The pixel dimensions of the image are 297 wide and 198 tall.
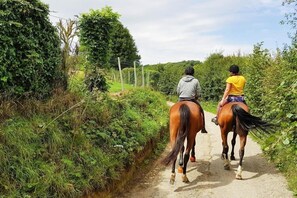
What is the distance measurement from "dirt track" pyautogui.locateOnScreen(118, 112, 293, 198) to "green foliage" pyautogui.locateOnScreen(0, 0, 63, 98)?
3025mm

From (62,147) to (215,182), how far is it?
3.66 metres

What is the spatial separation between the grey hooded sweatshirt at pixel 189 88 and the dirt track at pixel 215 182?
1949 mm

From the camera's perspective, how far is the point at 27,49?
22.5 feet

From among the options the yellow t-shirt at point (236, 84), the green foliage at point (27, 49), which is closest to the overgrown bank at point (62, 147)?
A: the green foliage at point (27, 49)

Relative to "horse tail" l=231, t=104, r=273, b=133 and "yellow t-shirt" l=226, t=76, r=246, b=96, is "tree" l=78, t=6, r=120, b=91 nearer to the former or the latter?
"yellow t-shirt" l=226, t=76, r=246, b=96

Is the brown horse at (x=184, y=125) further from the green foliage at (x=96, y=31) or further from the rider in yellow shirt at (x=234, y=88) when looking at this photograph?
the green foliage at (x=96, y=31)

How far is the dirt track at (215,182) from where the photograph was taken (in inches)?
282

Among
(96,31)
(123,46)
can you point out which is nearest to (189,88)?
(96,31)

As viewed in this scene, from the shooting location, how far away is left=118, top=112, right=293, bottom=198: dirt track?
282 inches

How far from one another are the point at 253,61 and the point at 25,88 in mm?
11508

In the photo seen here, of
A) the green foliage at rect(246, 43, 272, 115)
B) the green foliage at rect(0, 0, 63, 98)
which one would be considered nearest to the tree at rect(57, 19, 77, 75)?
the green foliage at rect(0, 0, 63, 98)

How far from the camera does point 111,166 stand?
7043mm

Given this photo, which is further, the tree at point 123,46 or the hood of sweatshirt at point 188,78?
the tree at point 123,46

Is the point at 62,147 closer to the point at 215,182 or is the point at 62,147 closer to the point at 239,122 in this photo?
the point at 215,182
